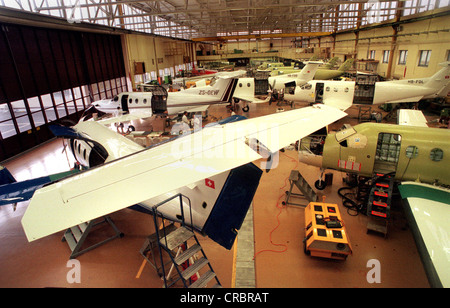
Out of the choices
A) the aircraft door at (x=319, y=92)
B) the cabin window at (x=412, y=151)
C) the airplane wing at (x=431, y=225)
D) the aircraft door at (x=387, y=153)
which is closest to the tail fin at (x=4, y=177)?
the airplane wing at (x=431, y=225)

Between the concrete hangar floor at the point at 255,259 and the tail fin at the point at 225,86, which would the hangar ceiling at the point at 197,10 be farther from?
the concrete hangar floor at the point at 255,259

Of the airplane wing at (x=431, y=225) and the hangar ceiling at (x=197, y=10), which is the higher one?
the hangar ceiling at (x=197, y=10)

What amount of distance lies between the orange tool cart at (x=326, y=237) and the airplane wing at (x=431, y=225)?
5.60ft

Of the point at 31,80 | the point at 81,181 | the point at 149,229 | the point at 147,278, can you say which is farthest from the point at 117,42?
the point at 81,181

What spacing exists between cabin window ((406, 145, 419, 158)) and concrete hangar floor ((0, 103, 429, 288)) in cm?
244

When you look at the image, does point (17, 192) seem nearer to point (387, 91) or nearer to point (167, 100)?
point (167, 100)

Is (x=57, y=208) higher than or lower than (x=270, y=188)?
higher

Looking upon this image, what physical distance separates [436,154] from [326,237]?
4.58 metres

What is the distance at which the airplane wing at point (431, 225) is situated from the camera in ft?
15.9

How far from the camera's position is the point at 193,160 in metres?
3.04

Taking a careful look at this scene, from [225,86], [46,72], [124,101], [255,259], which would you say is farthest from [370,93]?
[46,72]

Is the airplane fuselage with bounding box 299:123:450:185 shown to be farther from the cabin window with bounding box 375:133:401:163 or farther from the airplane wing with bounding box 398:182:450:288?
the airplane wing with bounding box 398:182:450:288
